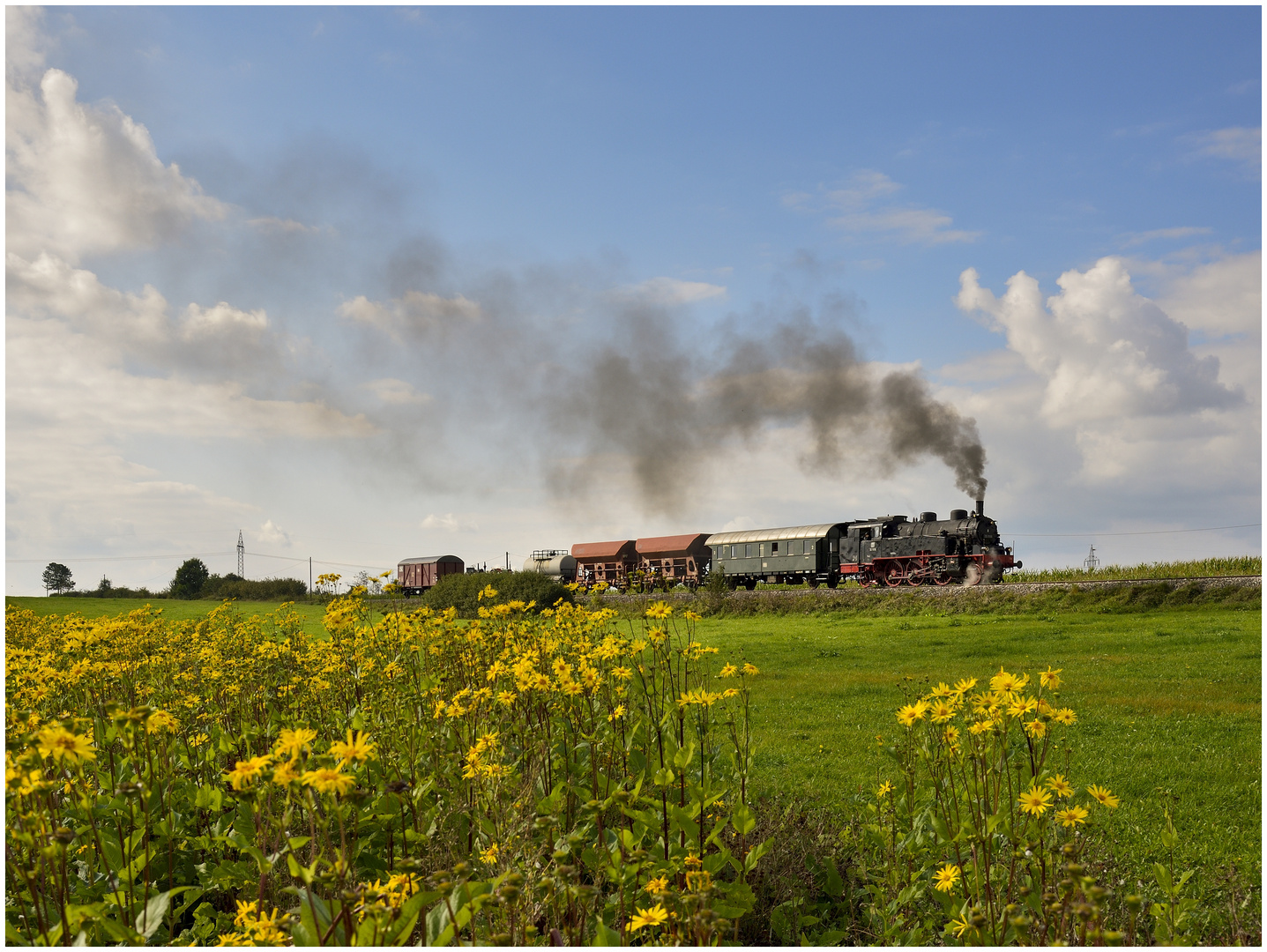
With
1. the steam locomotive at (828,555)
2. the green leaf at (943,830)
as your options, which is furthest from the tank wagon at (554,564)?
the green leaf at (943,830)

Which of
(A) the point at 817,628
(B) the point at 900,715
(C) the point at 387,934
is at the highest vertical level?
(B) the point at 900,715

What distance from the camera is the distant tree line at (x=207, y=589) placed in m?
45.2

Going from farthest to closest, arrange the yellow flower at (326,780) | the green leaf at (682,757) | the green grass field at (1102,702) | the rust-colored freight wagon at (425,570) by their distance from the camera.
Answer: the rust-colored freight wagon at (425,570) → the green grass field at (1102,702) → the green leaf at (682,757) → the yellow flower at (326,780)

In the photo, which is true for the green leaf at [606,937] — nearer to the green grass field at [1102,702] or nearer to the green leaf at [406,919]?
the green leaf at [406,919]

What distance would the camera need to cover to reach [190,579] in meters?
55.7

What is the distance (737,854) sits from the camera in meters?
4.60

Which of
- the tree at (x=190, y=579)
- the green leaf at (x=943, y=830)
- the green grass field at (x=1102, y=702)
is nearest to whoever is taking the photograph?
the green leaf at (x=943, y=830)

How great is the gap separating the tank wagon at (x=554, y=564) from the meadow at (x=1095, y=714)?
22.1 m

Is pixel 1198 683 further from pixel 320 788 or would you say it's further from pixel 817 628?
pixel 320 788

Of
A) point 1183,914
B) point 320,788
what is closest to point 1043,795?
point 1183,914

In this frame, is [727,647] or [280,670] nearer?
[280,670]

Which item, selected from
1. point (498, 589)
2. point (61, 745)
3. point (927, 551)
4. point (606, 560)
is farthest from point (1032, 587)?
point (61, 745)

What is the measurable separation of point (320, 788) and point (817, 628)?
2140 centimetres

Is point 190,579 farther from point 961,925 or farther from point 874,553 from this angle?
point 961,925
